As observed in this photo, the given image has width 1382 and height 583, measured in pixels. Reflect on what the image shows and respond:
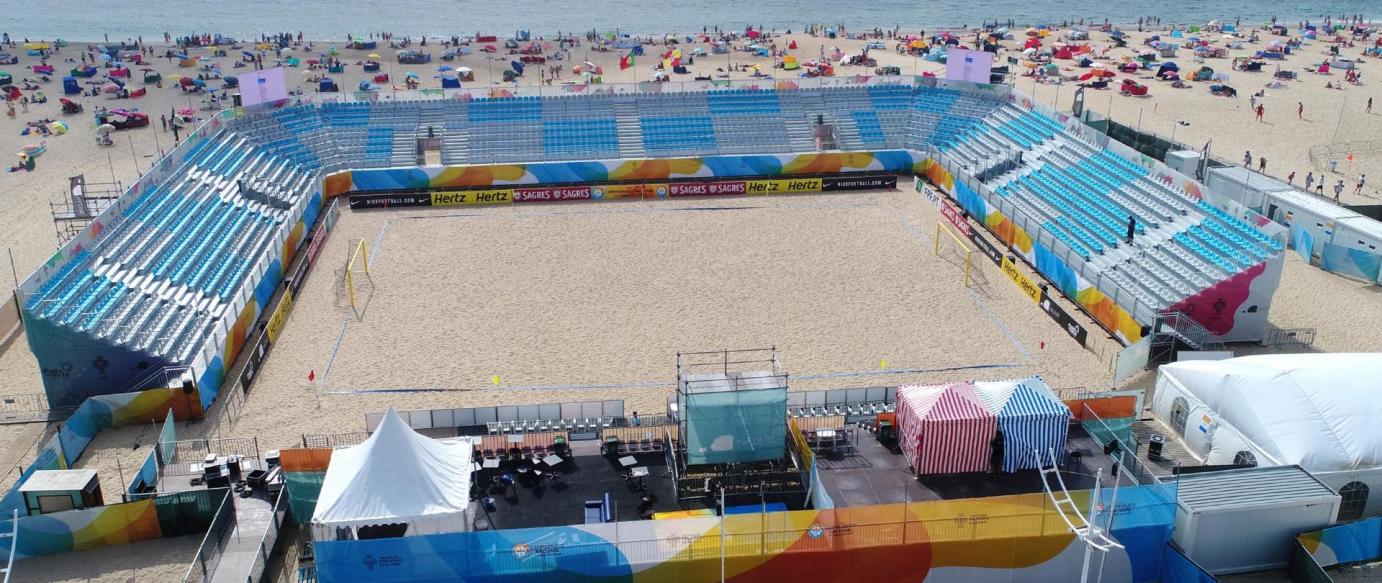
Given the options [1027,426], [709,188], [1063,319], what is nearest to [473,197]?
[709,188]

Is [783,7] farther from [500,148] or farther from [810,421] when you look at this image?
[810,421]

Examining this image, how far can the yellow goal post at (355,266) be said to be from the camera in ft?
112

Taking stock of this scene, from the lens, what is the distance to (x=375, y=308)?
1312 inches

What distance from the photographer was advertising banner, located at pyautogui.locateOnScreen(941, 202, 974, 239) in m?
39.8

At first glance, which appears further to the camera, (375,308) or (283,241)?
(283,241)

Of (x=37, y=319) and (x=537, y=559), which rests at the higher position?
(x=37, y=319)

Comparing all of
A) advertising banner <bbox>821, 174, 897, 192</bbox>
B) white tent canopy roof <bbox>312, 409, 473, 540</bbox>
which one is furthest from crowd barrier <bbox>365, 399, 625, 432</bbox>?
advertising banner <bbox>821, 174, 897, 192</bbox>

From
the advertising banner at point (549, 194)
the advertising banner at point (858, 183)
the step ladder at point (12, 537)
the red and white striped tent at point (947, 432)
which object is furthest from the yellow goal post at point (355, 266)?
the advertising banner at point (858, 183)

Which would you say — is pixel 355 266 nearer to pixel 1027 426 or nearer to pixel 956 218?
pixel 956 218

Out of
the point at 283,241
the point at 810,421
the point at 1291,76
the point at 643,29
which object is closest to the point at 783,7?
the point at 643,29

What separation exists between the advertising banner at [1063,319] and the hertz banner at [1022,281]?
419mm

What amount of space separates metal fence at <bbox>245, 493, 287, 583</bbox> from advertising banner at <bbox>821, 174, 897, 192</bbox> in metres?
30.7

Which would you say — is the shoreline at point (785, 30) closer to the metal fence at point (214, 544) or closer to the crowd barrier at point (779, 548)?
the metal fence at point (214, 544)

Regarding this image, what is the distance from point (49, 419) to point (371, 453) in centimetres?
1243
